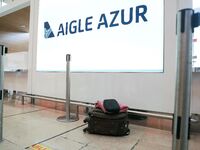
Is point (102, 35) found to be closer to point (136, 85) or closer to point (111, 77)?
point (111, 77)

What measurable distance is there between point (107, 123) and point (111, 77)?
0.70m

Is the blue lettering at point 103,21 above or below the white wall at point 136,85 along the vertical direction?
above

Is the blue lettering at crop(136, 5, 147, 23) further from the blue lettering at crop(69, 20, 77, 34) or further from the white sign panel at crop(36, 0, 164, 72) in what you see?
the blue lettering at crop(69, 20, 77, 34)

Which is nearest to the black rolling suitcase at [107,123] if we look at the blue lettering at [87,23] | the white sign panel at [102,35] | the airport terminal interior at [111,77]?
the airport terminal interior at [111,77]

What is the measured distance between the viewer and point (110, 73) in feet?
7.05

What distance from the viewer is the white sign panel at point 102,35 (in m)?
1.88

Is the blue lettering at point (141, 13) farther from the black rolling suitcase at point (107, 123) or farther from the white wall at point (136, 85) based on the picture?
Result: the black rolling suitcase at point (107, 123)

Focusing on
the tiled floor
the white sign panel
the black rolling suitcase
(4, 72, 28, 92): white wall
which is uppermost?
the white sign panel

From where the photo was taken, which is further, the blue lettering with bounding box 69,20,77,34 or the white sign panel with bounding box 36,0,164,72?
the blue lettering with bounding box 69,20,77,34

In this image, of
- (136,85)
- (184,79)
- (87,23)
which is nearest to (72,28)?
(87,23)

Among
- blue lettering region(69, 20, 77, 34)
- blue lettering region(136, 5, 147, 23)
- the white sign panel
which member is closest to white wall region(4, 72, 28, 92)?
the white sign panel

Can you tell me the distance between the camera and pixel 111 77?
214cm

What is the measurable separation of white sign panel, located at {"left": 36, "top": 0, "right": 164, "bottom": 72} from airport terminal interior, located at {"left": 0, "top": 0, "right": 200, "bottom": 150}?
1 cm

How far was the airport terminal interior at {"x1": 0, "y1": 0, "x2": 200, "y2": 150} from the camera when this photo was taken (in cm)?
136
